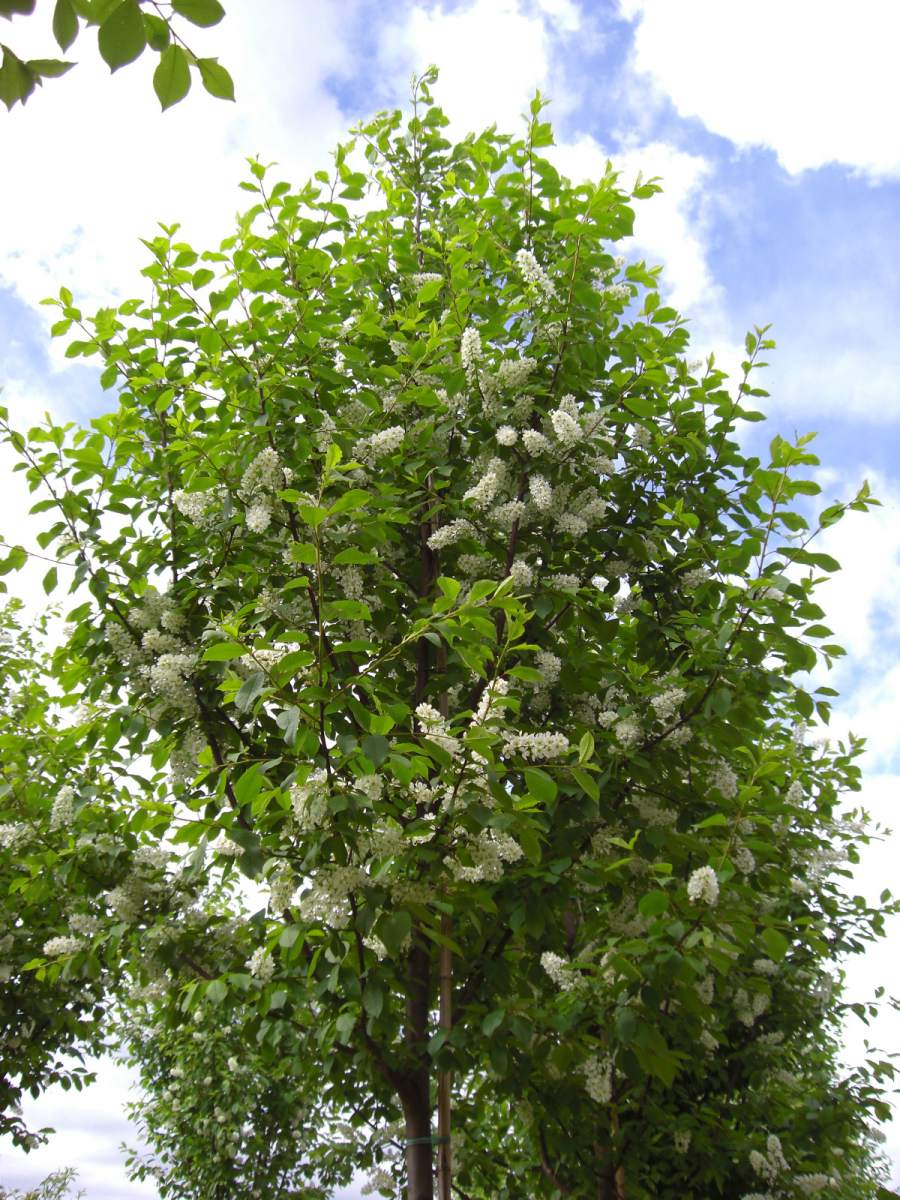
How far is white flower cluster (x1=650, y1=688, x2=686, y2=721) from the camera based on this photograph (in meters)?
3.88

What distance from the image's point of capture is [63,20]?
1.38 m

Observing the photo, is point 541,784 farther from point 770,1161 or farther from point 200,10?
point 770,1161

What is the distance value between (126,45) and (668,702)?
312 centimetres

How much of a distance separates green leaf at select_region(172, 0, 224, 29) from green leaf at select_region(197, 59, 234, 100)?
52 millimetres

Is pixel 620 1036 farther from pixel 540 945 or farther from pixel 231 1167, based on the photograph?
pixel 231 1167

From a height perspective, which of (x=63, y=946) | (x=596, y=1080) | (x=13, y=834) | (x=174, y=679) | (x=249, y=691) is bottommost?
(x=596, y=1080)

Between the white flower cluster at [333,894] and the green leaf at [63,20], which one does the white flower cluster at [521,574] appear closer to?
the white flower cluster at [333,894]

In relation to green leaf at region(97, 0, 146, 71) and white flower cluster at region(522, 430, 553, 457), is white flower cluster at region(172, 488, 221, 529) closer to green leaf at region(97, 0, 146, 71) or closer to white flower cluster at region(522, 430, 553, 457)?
white flower cluster at region(522, 430, 553, 457)

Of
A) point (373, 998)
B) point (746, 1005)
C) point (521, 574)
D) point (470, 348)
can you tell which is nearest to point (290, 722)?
point (373, 998)

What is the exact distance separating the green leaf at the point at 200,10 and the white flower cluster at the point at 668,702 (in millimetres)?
3055

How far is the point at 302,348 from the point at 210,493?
2.30ft

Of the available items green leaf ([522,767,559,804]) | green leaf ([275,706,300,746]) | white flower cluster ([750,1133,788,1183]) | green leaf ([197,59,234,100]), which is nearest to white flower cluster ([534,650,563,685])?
green leaf ([522,767,559,804])

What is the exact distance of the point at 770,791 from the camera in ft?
14.7

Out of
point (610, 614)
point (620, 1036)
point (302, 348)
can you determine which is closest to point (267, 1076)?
point (610, 614)
